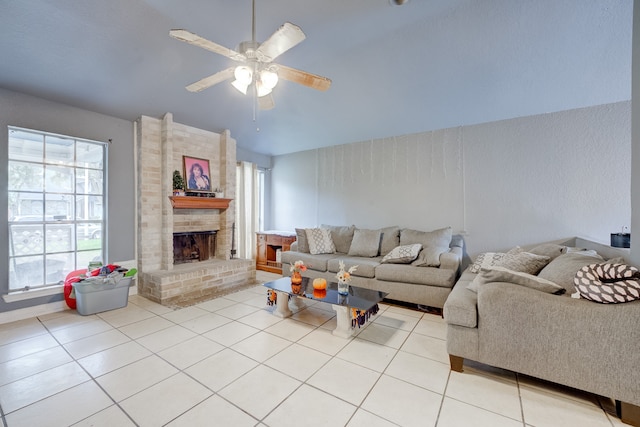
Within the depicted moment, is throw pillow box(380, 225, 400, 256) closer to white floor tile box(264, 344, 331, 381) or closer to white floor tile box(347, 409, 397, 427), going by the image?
white floor tile box(264, 344, 331, 381)

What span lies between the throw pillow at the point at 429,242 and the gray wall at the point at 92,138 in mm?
4077

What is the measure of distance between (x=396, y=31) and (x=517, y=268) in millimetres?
2535

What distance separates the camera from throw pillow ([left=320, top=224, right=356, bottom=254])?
4574 millimetres

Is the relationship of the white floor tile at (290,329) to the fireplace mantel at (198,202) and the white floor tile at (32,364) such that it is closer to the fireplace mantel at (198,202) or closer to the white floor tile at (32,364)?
the white floor tile at (32,364)

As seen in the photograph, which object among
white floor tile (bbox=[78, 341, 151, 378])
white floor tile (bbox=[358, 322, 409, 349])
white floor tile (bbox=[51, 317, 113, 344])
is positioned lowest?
white floor tile (bbox=[358, 322, 409, 349])

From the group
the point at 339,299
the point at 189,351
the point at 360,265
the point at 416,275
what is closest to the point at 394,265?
the point at 416,275

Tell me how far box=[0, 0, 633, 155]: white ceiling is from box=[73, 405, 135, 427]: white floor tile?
3.05 metres

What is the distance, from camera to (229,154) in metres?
4.77

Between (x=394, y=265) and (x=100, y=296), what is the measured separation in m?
3.62

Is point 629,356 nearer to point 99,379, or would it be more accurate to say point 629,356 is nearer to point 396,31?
point 396,31

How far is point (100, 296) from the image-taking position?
3129 millimetres

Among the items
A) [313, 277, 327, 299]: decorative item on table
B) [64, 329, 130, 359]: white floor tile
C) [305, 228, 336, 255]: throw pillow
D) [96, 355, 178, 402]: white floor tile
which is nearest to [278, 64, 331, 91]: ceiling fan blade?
[313, 277, 327, 299]: decorative item on table

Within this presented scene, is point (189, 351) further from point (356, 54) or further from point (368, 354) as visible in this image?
point (356, 54)

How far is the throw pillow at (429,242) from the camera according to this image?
3257 mm
